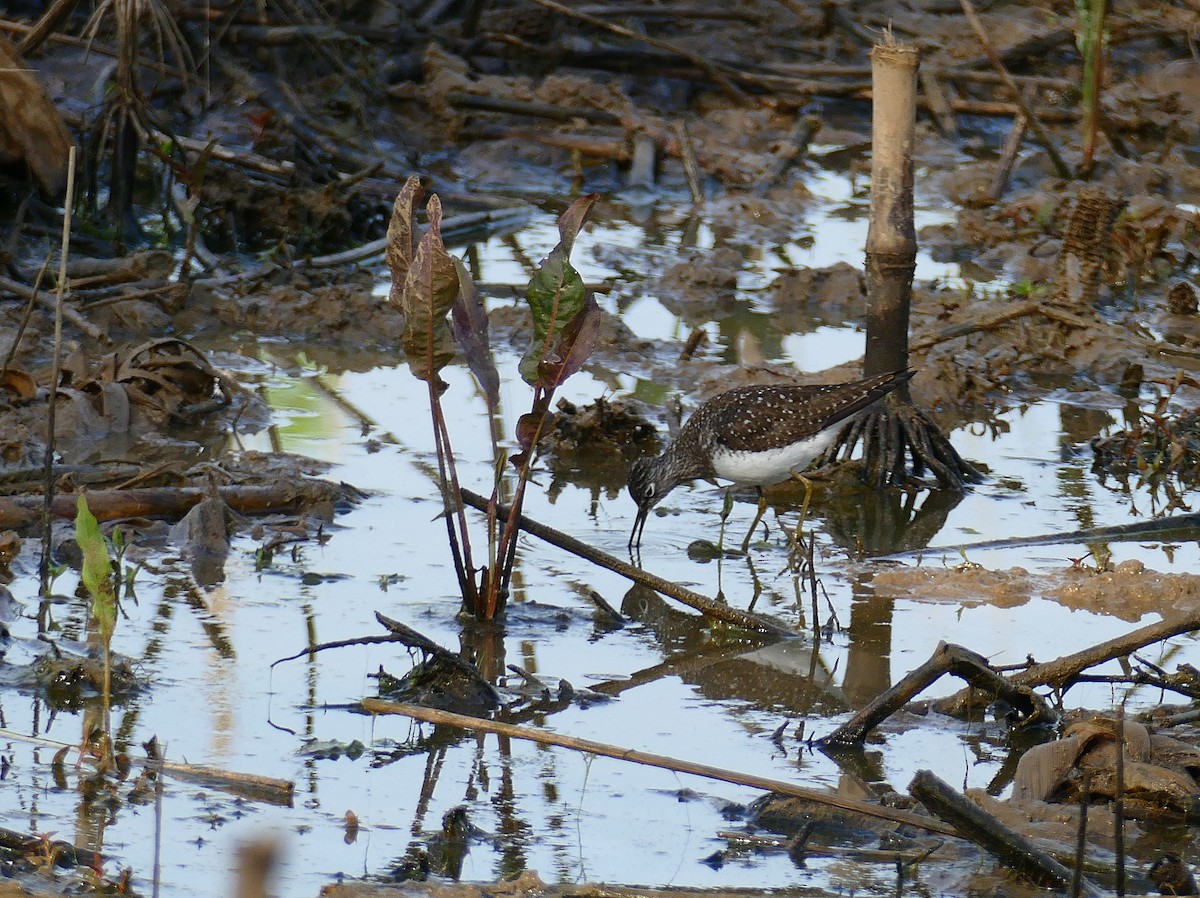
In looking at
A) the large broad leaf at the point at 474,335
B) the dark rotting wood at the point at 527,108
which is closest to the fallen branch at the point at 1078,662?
the large broad leaf at the point at 474,335

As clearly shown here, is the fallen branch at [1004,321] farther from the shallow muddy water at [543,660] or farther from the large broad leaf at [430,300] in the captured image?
the large broad leaf at [430,300]

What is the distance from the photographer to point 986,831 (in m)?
3.36

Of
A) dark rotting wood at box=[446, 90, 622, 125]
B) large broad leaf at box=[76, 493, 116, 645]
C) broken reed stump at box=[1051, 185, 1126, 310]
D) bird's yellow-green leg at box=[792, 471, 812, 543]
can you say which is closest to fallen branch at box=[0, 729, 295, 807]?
large broad leaf at box=[76, 493, 116, 645]

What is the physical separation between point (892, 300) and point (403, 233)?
2921mm

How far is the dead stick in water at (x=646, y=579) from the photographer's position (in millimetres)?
5203

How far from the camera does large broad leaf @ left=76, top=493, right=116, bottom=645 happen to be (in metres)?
4.01

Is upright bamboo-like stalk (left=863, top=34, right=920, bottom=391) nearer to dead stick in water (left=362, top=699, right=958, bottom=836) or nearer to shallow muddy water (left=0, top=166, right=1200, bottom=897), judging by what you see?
shallow muddy water (left=0, top=166, right=1200, bottom=897)

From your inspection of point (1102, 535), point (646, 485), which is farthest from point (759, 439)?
point (1102, 535)

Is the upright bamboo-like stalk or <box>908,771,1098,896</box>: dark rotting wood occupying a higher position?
the upright bamboo-like stalk

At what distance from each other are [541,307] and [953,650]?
164cm

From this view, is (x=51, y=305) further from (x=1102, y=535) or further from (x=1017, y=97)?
(x=1017, y=97)

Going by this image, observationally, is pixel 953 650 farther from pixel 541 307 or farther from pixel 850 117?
pixel 850 117

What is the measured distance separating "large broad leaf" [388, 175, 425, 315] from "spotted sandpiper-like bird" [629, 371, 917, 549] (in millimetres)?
1834

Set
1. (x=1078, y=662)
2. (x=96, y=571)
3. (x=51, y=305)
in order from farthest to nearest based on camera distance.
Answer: (x=51, y=305) → (x=1078, y=662) → (x=96, y=571)
